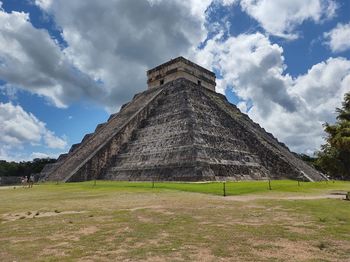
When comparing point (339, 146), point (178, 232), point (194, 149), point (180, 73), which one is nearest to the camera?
point (178, 232)

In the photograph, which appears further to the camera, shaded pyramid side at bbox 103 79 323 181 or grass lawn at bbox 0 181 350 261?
shaded pyramid side at bbox 103 79 323 181

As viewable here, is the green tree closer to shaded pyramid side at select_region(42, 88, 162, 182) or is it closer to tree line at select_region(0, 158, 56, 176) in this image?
shaded pyramid side at select_region(42, 88, 162, 182)

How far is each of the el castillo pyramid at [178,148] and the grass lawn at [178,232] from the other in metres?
10.0

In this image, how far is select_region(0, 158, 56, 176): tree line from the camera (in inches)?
2334

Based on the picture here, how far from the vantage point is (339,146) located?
17.0 m

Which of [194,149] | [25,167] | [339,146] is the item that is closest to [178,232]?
[339,146]

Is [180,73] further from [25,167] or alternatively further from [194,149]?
[25,167]

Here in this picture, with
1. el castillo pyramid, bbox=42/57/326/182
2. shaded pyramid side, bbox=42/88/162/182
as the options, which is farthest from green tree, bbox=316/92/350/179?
shaded pyramid side, bbox=42/88/162/182

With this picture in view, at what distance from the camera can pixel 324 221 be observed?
29.1ft

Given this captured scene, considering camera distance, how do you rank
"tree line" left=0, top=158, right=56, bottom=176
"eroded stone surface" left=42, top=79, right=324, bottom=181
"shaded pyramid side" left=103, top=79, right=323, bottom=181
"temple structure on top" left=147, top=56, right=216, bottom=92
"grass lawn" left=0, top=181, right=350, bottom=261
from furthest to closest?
"tree line" left=0, top=158, right=56, bottom=176, "temple structure on top" left=147, top=56, right=216, bottom=92, "eroded stone surface" left=42, top=79, right=324, bottom=181, "shaded pyramid side" left=103, top=79, right=323, bottom=181, "grass lawn" left=0, top=181, right=350, bottom=261

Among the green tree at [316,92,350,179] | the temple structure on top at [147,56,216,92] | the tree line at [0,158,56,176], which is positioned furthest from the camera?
the tree line at [0,158,56,176]

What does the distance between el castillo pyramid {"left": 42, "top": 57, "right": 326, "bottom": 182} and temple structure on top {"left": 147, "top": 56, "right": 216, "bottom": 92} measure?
171cm

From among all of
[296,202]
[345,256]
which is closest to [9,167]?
[296,202]

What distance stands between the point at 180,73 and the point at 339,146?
22042 millimetres
